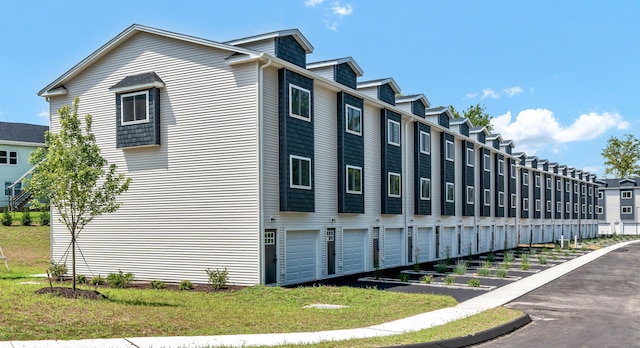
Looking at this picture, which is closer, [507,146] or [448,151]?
[448,151]

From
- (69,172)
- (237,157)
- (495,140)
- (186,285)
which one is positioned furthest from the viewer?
(495,140)

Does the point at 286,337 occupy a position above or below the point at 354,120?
below

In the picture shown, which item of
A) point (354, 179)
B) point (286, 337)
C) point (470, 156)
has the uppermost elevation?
point (470, 156)

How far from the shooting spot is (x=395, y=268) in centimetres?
3075

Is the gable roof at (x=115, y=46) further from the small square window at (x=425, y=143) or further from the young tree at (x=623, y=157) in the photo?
the young tree at (x=623, y=157)

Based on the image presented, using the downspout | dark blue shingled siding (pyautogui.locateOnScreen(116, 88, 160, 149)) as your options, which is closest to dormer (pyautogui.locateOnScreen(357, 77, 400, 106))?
the downspout

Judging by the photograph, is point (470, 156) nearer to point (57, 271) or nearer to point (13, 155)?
point (57, 271)

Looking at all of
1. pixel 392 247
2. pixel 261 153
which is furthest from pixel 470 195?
pixel 261 153

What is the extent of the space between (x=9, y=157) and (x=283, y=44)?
40136mm

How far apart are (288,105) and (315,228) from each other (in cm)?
539

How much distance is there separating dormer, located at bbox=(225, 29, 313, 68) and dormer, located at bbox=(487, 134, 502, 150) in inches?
1190

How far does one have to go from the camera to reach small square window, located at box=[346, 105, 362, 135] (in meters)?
26.6

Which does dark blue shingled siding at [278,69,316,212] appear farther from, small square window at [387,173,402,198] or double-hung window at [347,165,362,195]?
small square window at [387,173,402,198]

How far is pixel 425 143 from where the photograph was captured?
35094 mm
